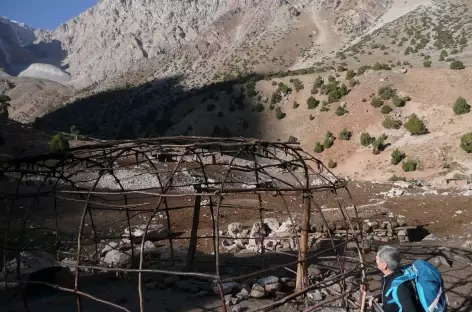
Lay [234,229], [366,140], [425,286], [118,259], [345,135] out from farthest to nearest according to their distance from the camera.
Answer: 1. [345,135]
2. [366,140]
3. [234,229]
4. [118,259]
5. [425,286]

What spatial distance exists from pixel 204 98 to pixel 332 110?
16.5 metres

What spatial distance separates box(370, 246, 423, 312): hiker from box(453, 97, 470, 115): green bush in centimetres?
3015

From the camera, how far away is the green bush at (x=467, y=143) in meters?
28.1

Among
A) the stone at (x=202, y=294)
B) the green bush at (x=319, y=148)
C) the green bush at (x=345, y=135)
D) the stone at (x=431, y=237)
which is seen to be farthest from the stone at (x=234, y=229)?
the green bush at (x=345, y=135)

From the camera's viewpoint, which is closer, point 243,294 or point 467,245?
point 243,294

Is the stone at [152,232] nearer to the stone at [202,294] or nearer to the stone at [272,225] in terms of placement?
the stone at [272,225]

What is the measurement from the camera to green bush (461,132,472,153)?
2811 centimetres

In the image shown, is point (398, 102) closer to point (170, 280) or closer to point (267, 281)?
point (267, 281)

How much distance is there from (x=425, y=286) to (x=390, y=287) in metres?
0.37

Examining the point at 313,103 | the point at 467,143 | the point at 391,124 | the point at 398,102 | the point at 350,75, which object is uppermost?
the point at 350,75

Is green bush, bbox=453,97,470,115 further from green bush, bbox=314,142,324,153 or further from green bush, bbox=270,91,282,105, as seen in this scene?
green bush, bbox=270,91,282,105

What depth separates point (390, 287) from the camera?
17.1 ft

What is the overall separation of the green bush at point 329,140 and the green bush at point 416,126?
5463 millimetres

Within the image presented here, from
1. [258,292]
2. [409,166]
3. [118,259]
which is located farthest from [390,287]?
[409,166]
